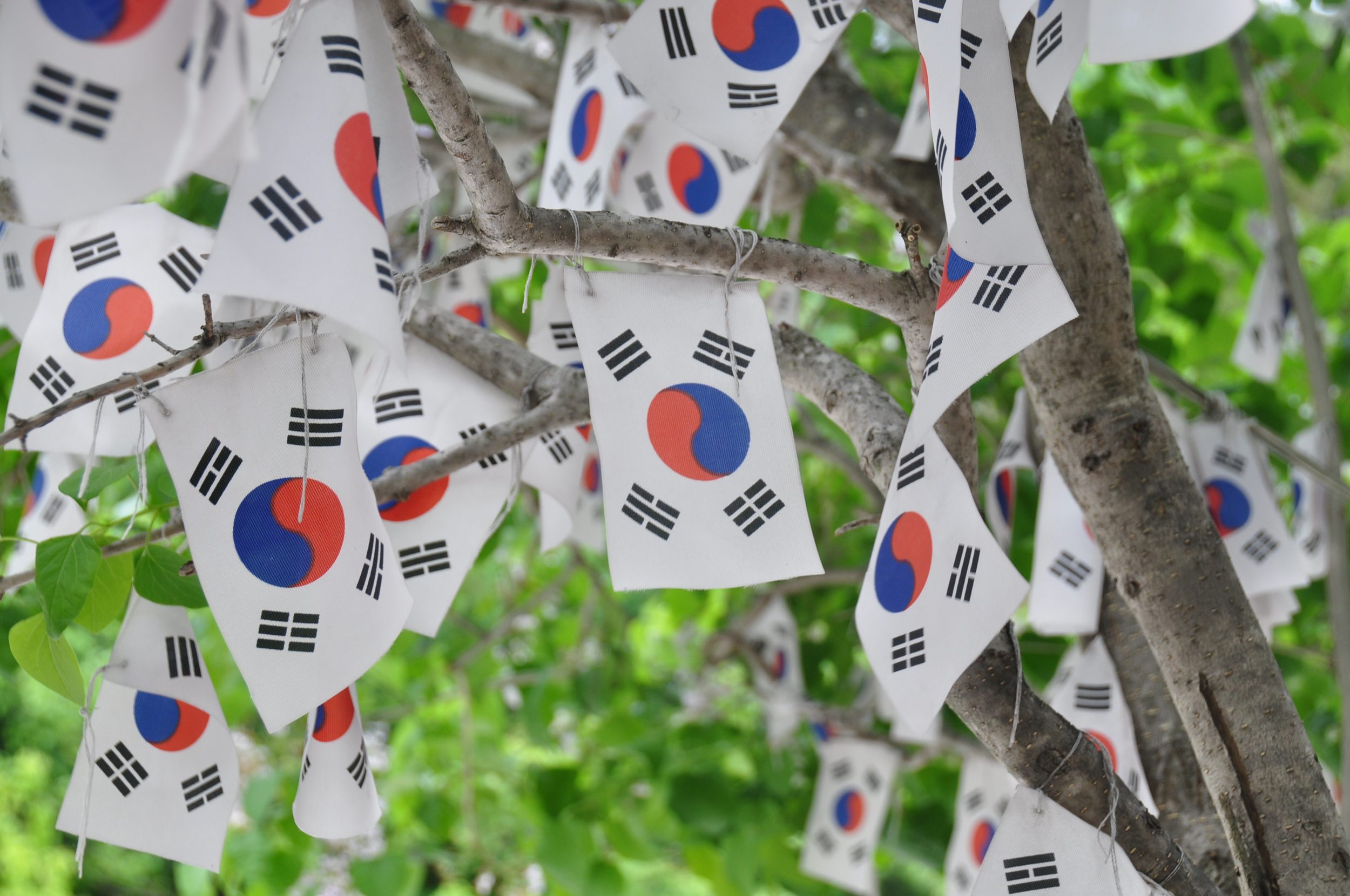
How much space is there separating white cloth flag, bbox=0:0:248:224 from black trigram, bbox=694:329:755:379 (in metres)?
0.35

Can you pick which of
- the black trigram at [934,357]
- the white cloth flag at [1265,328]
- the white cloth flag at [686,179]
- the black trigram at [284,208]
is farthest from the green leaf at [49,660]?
the white cloth flag at [1265,328]

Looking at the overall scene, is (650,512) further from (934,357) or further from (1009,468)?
(1009,468)

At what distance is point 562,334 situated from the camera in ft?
3.22

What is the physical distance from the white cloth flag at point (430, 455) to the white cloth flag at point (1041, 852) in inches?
16.9

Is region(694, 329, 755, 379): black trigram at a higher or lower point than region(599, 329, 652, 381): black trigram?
higher

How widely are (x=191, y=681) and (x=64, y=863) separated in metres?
5.80

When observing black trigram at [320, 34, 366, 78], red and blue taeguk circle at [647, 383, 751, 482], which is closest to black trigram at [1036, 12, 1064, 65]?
red and blue taeguk circle at [647, 383, 751, 482]

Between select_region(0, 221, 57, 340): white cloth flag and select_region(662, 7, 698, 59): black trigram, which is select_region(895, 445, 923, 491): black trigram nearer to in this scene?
select_region(662, 7, 698, 59): black trigram

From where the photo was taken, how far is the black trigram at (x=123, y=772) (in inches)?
27.5

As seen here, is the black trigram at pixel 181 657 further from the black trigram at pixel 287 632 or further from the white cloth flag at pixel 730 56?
the white cloth flag at pixel 730 56

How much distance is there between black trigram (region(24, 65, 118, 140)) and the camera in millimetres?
376

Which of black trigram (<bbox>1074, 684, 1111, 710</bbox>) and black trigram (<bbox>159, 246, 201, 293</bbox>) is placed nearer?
black trigram (<bbox>159, 246, 201, 293</bbox>)

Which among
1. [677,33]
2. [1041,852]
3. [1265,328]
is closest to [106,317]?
[677,33]

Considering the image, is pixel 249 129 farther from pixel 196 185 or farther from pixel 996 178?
pixel 196 185
